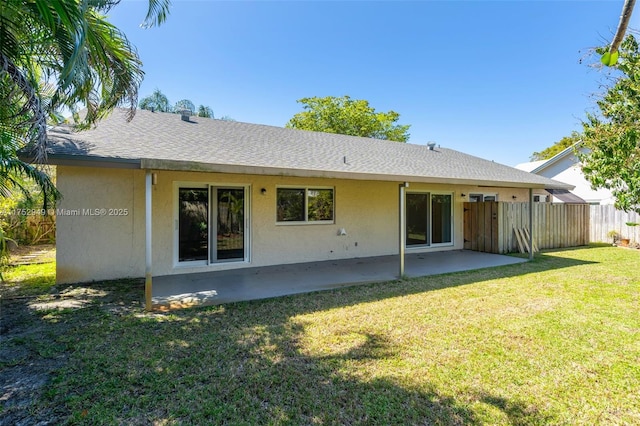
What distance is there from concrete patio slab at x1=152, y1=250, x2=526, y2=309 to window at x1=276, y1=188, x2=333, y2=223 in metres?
1.42

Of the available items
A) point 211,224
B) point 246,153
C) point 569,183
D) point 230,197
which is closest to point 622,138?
point 246,153

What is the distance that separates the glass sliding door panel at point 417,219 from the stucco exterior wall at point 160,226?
6.86 ft

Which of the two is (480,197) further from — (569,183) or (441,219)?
(569,183)

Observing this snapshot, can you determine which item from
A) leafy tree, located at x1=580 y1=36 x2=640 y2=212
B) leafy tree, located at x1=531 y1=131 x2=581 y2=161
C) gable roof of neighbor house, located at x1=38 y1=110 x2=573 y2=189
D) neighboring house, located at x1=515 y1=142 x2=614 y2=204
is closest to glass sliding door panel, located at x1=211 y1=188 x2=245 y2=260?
gable roof of neighbor house, located at x1=38 y1=110 x2=573 y2=189

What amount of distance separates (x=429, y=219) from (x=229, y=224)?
7573mm

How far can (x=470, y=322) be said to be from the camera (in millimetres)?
4980

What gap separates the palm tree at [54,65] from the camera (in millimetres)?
3816

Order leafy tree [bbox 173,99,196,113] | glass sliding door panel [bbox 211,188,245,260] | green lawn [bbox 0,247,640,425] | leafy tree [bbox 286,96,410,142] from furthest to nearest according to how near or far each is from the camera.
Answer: leafy tree [bbox 286,96,410,142]
leafy tree [bbox 173,99,196,113]
glass sliding door panel [bbox 211,188,245,260]
green lawn [bbox 0,247,640,425]

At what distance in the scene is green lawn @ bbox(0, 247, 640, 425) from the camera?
2848mm

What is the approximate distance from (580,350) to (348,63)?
1991cm

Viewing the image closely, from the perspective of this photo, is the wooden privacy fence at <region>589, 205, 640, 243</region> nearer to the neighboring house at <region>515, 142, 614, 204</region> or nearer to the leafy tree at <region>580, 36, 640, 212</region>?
the neighboring house at <region>515, 142, 614, 204</region>

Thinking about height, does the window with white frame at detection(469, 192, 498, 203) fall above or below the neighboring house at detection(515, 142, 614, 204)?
below

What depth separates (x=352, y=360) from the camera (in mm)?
3781

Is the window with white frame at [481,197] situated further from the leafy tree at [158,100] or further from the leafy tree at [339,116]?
the leafy tree at [158,100]
